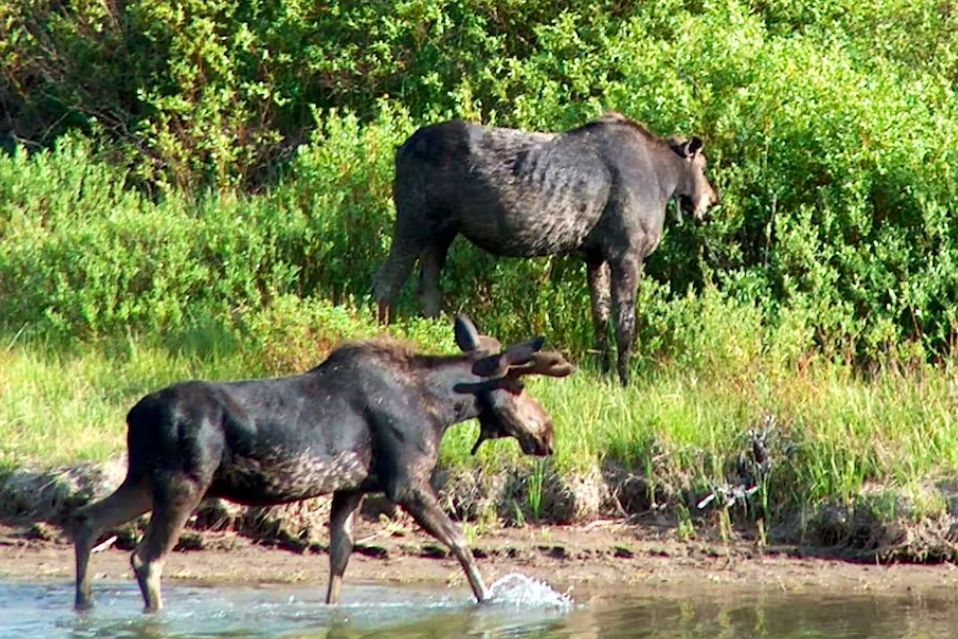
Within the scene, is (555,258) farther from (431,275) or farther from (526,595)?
(526,595)

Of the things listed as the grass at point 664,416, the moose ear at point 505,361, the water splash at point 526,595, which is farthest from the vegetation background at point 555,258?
the moose ear at point 505,361

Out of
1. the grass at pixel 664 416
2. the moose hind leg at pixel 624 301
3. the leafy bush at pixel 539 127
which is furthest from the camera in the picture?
the leafy bush at pixel 539 127

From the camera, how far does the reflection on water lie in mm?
9656

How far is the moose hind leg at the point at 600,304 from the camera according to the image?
1390 cm

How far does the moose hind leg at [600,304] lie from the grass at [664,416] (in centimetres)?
50

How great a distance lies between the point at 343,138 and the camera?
15273mm

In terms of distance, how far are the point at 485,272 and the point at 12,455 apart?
410cm

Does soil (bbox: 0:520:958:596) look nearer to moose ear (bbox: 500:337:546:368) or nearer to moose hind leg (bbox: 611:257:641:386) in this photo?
moose ear (bbox: 500:337:546:368)

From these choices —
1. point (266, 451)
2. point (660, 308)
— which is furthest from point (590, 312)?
point (266, 451)

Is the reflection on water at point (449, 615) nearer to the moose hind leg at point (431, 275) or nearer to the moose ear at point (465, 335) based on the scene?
the moose ear at point (465, 335)

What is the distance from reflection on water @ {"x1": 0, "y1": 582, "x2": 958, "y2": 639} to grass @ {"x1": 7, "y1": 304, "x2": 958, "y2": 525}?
1030 millimetres

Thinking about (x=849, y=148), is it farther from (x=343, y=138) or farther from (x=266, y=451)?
(x=266, y=451)

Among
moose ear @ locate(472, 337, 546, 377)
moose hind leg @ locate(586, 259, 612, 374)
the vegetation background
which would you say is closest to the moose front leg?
moose ear @ locate(472, 337, 546, 377)

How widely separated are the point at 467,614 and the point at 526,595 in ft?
1.35
